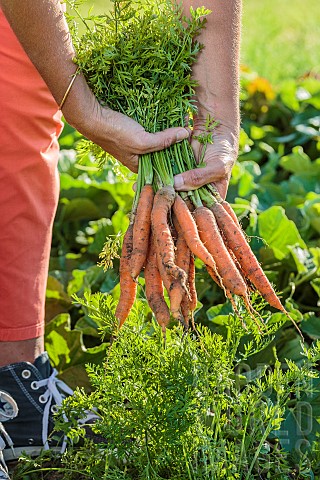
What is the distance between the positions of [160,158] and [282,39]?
22.9 ft

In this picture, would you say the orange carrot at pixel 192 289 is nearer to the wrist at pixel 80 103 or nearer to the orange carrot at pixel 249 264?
the orange carrot at pixel 249 264

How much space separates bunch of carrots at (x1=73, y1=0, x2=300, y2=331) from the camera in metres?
1.99

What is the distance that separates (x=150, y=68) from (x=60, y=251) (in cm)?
158

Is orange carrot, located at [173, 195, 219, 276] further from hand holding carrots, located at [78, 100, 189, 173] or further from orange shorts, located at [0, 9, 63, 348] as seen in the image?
orange shorts, located at [0, 9, 63, 348]

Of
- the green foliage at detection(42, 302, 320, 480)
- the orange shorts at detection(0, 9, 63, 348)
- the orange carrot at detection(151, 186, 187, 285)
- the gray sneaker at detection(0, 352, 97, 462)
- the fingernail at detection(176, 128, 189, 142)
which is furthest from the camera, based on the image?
the gray sneaker at detection(0, 352, 97, 462)

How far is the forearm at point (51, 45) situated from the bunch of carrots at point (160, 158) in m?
0.05

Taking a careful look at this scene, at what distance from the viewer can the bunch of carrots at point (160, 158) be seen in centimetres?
199

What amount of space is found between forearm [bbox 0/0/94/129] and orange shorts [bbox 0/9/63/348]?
0.22 meters

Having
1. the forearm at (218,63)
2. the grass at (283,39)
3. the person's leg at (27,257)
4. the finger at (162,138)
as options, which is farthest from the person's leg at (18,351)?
the grass at (283,39)

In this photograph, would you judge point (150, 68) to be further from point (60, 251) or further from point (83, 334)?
point (60, 251)

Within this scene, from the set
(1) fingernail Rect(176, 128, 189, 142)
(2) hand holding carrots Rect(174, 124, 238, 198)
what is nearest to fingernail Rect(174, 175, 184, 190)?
(2) hand holding carrots Rect(174, 124, 238, 198)

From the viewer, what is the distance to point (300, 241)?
298cm

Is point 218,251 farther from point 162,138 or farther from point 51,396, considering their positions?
point 51,396

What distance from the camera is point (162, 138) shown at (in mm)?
2018
